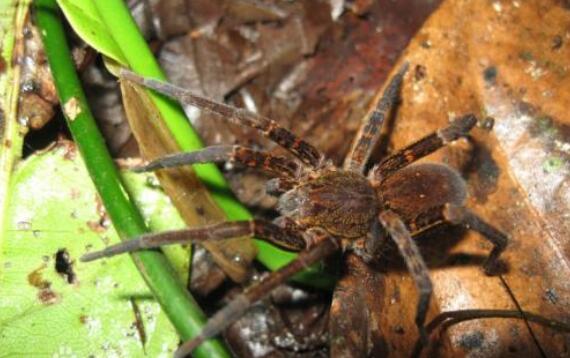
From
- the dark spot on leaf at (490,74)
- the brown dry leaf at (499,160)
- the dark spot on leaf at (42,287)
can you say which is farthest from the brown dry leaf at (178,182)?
the dark spot on leaf at (490,74)

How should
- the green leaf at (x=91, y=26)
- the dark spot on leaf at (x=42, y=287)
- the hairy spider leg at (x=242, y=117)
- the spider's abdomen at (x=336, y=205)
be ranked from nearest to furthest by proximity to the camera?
the green leaf at (x=91, y=26)
the dark spot on leaf at (x=42, y=287)
the hairy spider leg at (x=242, y=117)
the spider's abdomen at (x=336, y=205)

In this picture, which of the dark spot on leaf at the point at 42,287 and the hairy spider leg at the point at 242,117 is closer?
the dark spot on leaf at the point at 42,287

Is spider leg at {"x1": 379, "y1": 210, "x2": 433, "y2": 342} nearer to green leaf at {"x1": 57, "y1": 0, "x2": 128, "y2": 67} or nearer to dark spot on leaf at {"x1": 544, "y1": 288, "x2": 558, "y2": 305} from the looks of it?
dark spot on leaf at {"x1": 544, "y1": 288, "x2": 558, "y2": 305}

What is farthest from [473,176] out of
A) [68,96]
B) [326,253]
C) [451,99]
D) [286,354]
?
[68,96]

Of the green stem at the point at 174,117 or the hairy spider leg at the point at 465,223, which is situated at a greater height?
the green stem at the point at 174,117

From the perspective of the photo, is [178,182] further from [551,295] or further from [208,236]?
[551,295]

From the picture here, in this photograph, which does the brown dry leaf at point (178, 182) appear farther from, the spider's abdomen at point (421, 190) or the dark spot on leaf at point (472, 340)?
the dark spot on leaf at point (472, 340)

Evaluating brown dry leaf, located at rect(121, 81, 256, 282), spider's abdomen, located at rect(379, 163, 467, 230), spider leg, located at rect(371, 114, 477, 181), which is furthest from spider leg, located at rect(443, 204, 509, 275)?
brown dry leaf, located at rect(121, 81, 256, 282)

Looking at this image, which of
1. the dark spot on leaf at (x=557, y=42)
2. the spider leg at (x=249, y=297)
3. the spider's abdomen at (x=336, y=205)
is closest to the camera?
the spider leg at (x=249, y=297)
